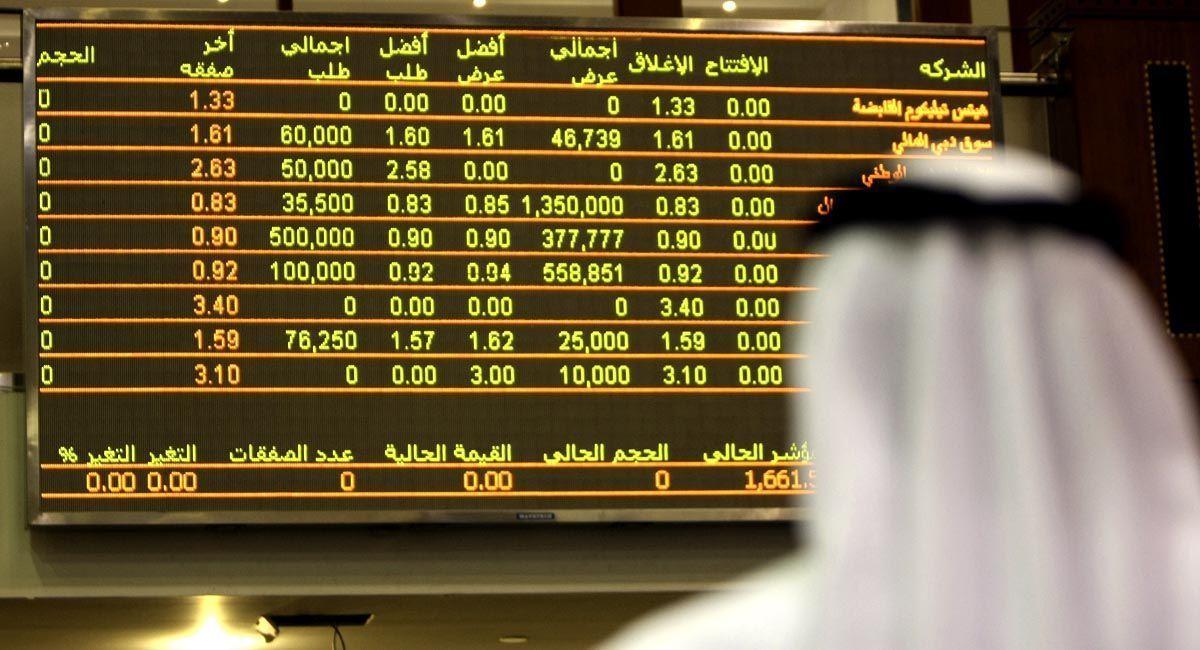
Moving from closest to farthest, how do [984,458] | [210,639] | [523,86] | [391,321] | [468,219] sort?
[984,458] → [391,321] → [468,219] → [523,86] → [210,639]

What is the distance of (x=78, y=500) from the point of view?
5.75 m

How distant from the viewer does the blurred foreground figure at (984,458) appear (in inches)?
45.6

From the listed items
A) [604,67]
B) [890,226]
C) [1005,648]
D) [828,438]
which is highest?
[604,67]

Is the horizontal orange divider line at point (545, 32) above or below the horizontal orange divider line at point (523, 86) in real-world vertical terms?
above

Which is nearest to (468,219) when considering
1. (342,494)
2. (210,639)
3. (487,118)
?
(487,118)

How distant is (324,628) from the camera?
7.63 m

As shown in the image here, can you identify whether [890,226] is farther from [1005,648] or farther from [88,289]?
[88,289]

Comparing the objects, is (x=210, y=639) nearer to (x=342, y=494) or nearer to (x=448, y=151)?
(x=342, y=494)

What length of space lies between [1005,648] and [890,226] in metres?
0.28

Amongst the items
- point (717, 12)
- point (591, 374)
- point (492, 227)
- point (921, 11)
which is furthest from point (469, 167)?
point (717, 12)

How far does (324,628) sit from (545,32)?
8.85ft

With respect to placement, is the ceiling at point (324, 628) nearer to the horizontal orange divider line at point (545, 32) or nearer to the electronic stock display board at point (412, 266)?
the electronic stock display board at point (412, 266)

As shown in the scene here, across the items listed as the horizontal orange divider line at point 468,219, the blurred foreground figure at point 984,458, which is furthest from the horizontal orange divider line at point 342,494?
the blurred foreground figure at point 984,458

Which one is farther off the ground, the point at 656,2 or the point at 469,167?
the point at 656,2
